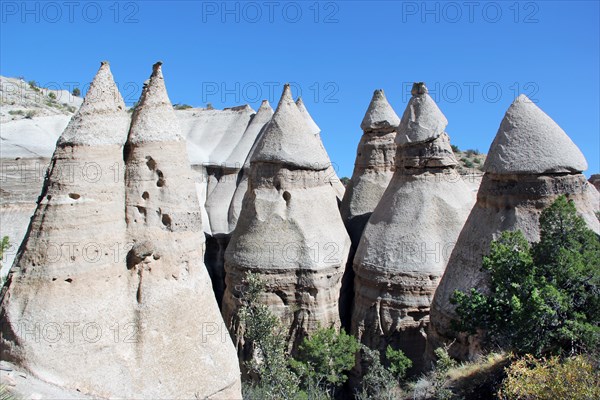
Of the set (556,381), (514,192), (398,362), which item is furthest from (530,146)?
(398,362)

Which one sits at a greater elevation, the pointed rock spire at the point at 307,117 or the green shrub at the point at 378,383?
the pointed rock spire at the point at 307,117

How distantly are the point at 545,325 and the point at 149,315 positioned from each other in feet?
17.3

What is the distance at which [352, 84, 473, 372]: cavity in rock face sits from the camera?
12.4m

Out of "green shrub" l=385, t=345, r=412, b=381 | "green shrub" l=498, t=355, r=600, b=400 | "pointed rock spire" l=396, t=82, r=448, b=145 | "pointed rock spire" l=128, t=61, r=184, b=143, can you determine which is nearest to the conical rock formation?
"green shrub" l=385, t=345, r=412, b=381

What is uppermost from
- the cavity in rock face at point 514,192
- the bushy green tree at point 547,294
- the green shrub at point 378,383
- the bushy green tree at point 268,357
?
the cavity in rock face at point 514,192

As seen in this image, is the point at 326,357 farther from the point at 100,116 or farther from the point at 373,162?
the point at 100,116

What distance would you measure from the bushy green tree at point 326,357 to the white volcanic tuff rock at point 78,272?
6.23 m

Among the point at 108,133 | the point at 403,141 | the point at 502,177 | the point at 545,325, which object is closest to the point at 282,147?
the point at 403,141

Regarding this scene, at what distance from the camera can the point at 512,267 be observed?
24.8 feet

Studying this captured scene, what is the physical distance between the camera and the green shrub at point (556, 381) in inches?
237

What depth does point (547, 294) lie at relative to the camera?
6695 millimetres

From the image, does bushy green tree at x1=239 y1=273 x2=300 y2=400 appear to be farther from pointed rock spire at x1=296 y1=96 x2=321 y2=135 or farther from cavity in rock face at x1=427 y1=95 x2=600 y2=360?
pointed rock spire at x1=296 y1=96 x2=321 y2=135

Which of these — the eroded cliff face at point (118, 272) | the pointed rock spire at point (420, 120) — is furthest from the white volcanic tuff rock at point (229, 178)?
the eroded cliff face at point (118, 272)

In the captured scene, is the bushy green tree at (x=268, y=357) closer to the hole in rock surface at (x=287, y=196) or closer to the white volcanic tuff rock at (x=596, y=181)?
the hole in rock surface at (x=287, y=196)
